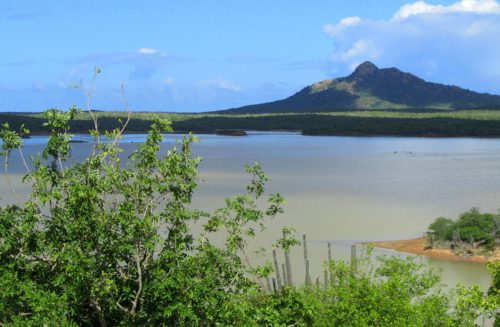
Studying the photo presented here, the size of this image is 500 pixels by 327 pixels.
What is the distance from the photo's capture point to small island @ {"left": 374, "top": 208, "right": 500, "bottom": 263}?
3888cm

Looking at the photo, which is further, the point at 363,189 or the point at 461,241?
the point at 363,189

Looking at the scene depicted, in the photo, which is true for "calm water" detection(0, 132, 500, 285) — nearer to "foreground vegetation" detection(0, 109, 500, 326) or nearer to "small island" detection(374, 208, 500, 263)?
"small island" detection(374, 208, 500, 263)

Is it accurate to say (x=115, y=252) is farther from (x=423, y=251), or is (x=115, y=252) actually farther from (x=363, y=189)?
(x=363, y=189)

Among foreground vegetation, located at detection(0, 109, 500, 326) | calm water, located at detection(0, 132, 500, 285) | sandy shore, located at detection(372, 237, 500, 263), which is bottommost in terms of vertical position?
sandy shore, located at detection(372, 237, 500, 263)

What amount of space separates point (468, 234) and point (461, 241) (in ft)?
1.73

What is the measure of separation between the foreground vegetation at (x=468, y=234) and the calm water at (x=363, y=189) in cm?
245

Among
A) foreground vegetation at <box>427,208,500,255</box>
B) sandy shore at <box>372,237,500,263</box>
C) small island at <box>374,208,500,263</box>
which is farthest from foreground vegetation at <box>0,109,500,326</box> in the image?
foreground vegetation at <box>427,208,500,255</box>

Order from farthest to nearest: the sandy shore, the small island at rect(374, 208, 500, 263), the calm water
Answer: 1. the calm water
2. the small island at rect(374, 208, 500, 263)
3. the sandy shore

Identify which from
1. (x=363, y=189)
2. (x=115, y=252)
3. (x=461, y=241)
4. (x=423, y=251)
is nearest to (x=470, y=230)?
(x=461, y=241)

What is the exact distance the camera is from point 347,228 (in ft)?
156

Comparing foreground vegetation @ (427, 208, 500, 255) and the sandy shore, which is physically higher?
foreground vegetation @ (427, 208, 500, 255)

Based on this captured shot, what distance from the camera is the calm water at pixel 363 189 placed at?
44906 mm

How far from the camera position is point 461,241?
40.8 meters

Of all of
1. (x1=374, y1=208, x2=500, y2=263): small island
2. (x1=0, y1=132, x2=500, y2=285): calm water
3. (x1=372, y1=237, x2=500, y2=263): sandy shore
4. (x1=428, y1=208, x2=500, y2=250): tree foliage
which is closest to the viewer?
(x1=372, y1=237, x2=500, y2=263): sandy shore
